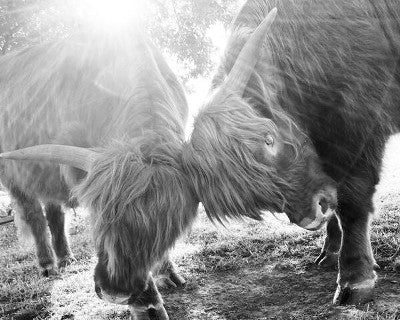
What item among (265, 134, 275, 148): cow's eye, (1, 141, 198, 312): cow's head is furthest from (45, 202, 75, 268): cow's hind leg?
(265, 134, 275, 148): cow's eye

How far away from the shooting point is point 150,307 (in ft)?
11.3

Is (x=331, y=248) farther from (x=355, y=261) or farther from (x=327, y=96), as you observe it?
(x=327, y=96)

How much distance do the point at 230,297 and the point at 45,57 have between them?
323 cm

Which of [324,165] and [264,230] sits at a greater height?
[324,165]

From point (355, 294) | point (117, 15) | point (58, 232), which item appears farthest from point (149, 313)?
point (117, 15)

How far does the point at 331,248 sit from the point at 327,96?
1.43 metres

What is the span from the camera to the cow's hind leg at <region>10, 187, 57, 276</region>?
211 inches

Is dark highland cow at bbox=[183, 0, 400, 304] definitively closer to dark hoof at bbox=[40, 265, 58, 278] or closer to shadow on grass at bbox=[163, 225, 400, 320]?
shadow on grass at bbox=[163, 225, 400, 320]

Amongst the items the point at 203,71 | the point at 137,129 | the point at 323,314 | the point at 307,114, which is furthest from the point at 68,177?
the point at 203,71

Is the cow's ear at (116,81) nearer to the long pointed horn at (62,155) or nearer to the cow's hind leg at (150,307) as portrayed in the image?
the long pointed horn at (62,155)

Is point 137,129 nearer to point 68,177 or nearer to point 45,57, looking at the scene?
point 68,177

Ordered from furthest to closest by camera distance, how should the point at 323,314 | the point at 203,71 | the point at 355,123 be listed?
the point at 203,71 → the point at 355,123 → the point at 323,314

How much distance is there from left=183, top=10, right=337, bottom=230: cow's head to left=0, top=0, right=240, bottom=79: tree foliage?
763cm

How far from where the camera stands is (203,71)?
34.4ft
